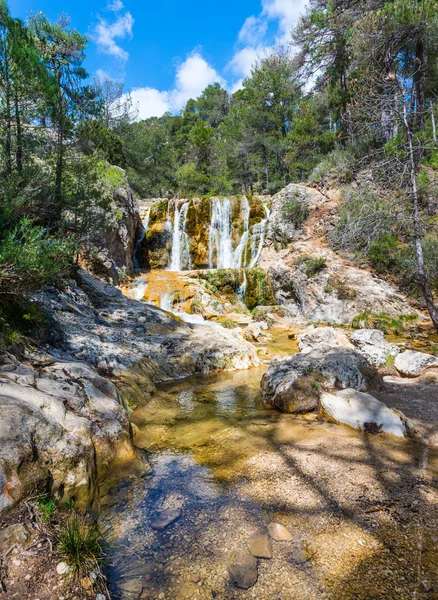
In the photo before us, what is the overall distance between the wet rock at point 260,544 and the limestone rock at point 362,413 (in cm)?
232

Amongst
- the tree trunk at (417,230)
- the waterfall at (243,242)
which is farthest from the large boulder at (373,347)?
the waterfall at (243,242)

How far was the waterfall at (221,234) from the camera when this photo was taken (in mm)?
20656

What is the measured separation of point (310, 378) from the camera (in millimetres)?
5441

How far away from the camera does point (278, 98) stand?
27.9 meters

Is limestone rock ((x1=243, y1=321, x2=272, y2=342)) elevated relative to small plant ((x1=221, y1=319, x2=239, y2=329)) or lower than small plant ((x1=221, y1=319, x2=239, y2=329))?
lower

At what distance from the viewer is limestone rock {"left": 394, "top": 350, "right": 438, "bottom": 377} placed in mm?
7055

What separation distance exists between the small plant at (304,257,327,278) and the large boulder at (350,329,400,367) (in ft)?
20.9

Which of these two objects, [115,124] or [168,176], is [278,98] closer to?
[168,176]

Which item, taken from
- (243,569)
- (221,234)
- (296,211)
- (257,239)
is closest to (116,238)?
(221,234)

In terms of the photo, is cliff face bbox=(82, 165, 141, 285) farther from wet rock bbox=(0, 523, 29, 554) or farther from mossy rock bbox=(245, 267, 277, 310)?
wet rock bbox=(0, 523, 29, 554)

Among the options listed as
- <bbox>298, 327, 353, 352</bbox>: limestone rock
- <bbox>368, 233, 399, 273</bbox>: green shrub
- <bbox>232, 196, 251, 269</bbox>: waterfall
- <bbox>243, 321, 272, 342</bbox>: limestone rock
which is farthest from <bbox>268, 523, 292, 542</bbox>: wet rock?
<bbox>232, 196, 251, 269</bbox>: waterfall

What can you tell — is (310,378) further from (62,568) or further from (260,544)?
(62,568)

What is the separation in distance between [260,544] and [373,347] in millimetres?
7318

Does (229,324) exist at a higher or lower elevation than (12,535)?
lower
